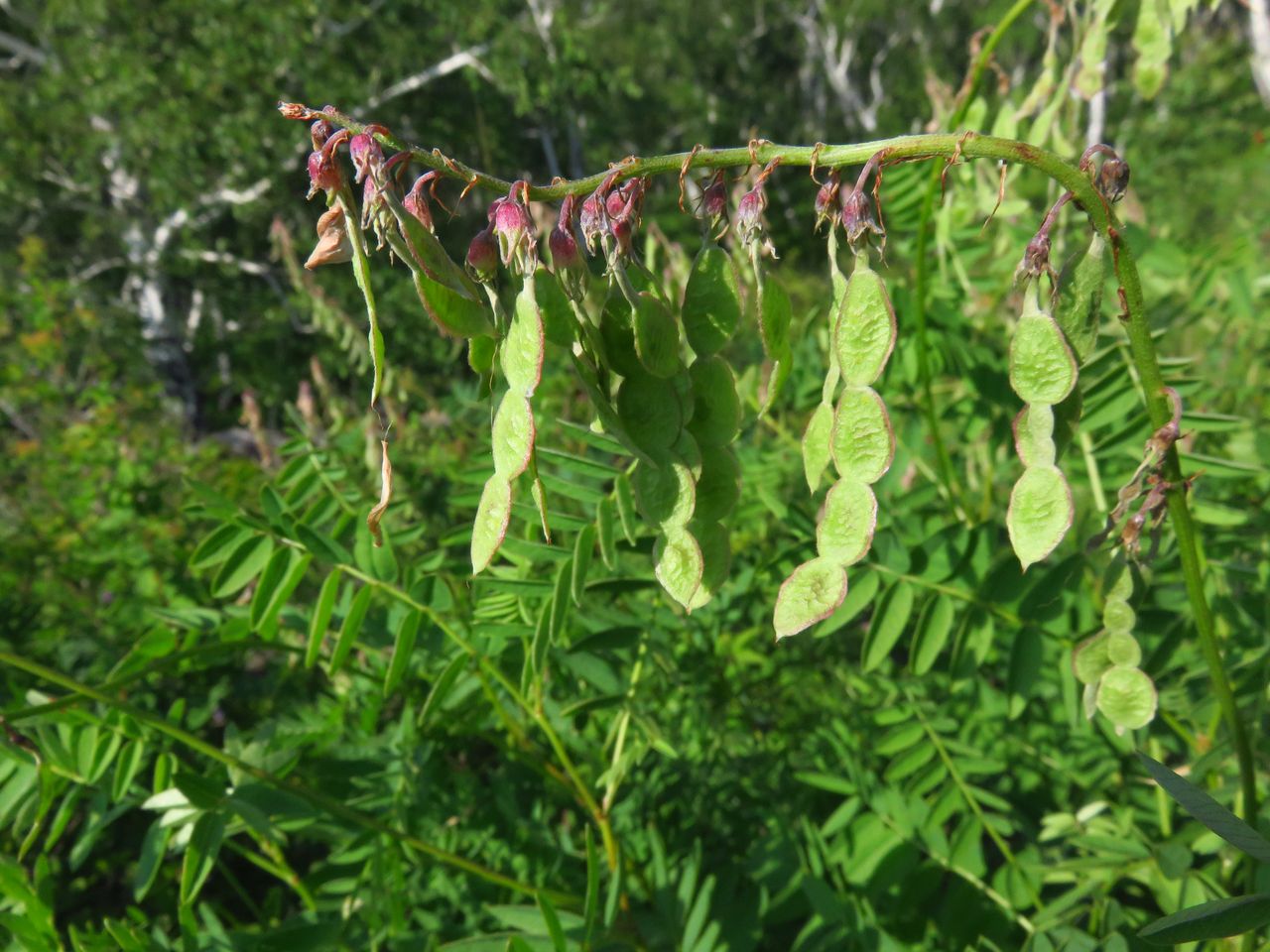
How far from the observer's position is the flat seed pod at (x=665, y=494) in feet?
2.20

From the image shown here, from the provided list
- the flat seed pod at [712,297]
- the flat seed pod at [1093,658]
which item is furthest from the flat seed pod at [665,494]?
the flat seed pod at [1093,658]

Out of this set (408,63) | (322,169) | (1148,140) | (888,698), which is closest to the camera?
(322,169)

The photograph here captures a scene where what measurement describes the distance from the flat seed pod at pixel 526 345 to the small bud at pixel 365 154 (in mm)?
112

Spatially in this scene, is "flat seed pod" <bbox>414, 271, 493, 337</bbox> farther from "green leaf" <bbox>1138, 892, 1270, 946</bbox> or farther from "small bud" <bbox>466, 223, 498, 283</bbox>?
"green leaf" <bbox>1138, 892, 1270, 946</bbox>

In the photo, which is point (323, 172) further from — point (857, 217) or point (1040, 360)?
point (1040, 360)

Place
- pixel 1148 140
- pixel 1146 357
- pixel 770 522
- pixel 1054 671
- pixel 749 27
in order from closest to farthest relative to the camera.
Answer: pixel 1146 357 < pixel 1054 671 < pixel 770 522 < pixel 1148 140 < pixel 749 27

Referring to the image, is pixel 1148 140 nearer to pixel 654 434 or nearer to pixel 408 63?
pixel 408 63

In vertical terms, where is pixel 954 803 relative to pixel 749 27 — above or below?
below

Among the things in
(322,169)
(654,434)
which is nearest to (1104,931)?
(654,434)

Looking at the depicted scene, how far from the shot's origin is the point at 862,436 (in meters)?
0.63

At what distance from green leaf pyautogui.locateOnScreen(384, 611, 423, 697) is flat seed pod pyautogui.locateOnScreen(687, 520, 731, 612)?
0.52 meters

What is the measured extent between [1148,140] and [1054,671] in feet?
53.8

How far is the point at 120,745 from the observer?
126 cm

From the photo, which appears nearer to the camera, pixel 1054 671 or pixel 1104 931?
pixel 1104 931
